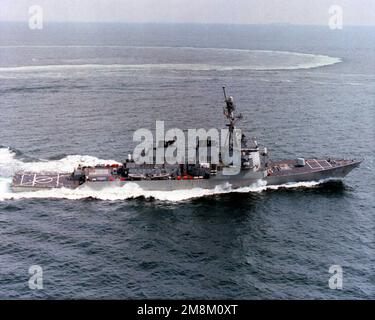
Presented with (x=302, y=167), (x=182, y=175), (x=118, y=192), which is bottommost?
(x=118, y=192)

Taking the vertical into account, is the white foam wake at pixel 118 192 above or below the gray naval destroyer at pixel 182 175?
below

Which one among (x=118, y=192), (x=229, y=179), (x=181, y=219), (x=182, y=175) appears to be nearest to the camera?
(x=181, y=219)

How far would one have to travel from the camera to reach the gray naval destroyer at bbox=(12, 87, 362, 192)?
80438 mm

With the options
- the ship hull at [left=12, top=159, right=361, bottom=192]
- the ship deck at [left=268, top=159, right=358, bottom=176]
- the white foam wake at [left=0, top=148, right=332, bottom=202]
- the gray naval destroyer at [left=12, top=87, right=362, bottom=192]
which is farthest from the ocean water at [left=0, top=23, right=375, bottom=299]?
the ship deck at [left=268, top=159, right=358, bottom=176]

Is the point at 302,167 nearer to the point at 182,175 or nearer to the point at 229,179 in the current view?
the point at 229,179

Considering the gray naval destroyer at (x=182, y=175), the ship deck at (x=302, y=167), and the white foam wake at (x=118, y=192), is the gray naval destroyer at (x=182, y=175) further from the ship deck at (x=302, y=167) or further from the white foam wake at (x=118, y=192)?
the white foam wake at (x=118, y=192)

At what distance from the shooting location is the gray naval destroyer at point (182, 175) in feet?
264

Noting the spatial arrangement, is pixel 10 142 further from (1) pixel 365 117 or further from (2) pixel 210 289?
(1) pixel 365 117

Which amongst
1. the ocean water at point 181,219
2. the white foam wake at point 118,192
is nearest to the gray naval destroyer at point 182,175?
the white foam wake at point 118,192

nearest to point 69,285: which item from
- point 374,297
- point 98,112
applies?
point 374,297

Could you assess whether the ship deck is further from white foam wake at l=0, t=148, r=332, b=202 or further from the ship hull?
white foam wake at l=0, t=148, r=332, b=202

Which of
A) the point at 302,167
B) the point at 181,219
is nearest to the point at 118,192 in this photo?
the point at 181,219

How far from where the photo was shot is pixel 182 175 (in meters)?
83.1
